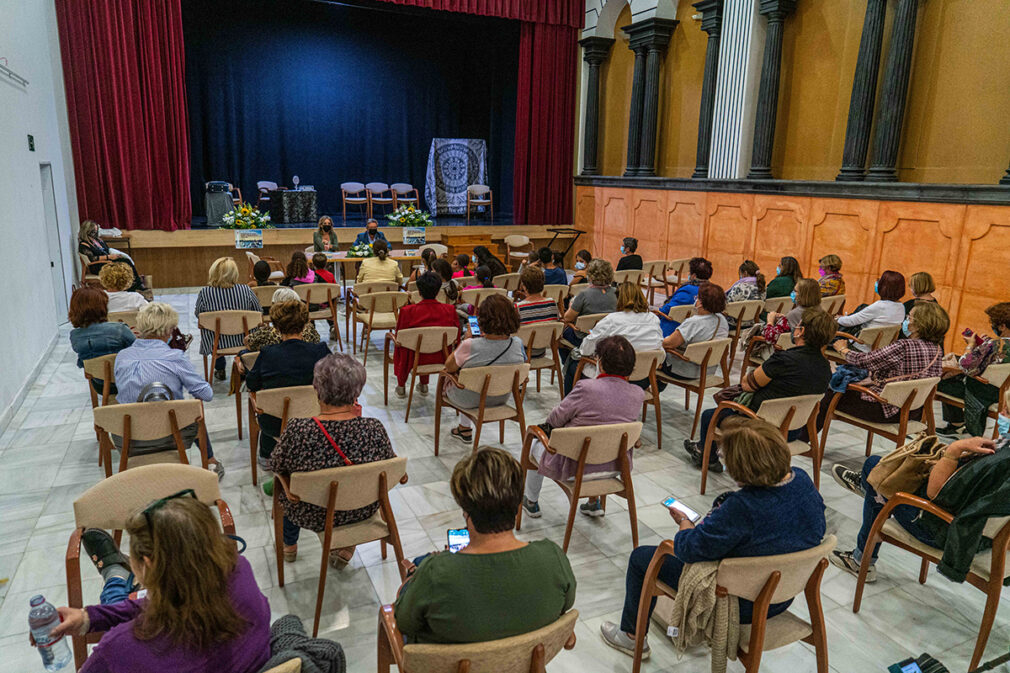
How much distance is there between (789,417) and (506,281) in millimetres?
4320

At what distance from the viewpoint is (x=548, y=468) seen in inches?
126

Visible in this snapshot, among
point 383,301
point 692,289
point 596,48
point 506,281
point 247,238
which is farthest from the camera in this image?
point 596,48

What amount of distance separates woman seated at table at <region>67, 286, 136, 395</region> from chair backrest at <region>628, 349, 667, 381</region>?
3.14 meters

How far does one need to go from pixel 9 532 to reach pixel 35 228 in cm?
438

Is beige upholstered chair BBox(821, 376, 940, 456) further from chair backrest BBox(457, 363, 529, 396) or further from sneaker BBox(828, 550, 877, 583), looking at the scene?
chair backrest BBox(457, 363, 529, 396)

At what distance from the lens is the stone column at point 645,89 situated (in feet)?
36.2

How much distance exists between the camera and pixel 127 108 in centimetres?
969

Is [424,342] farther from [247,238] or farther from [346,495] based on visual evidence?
[247,238]

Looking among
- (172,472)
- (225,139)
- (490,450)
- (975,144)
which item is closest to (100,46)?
(225,139)

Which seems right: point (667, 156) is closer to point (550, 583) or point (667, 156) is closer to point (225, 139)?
point (225, 139)

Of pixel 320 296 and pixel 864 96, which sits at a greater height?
pixel 864 96

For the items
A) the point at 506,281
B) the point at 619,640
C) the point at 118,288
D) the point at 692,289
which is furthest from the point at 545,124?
the point at 619,640

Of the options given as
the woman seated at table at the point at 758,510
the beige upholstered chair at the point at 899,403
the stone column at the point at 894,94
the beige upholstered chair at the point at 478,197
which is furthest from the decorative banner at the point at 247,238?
the woman seated at table at the point at 758,510

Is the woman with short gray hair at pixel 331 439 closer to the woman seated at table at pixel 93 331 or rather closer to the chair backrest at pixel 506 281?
the woman seated at table at pixel 93 331
